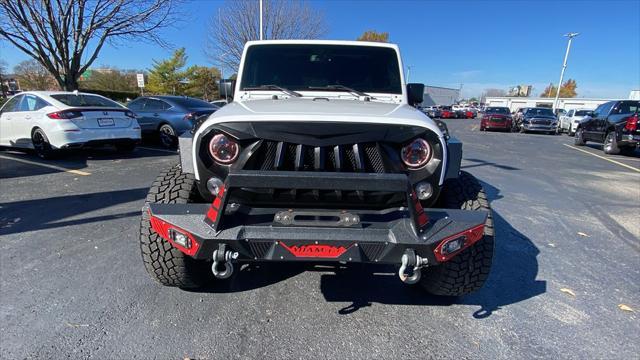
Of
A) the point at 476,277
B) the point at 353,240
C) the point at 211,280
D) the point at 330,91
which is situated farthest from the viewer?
the point at 330,91

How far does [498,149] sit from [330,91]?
35.7 ft

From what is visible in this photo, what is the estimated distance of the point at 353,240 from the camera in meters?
1.90

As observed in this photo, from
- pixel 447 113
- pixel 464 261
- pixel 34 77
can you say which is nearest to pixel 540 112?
pixel 447 113

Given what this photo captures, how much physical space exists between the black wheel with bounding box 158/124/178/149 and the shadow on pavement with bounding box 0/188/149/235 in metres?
4.24

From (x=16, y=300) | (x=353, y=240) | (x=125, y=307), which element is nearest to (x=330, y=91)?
(x=353, y=240)

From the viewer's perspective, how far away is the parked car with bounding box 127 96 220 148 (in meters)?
9.05

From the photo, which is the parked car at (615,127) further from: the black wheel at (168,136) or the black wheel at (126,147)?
the black wheel at (126,147)

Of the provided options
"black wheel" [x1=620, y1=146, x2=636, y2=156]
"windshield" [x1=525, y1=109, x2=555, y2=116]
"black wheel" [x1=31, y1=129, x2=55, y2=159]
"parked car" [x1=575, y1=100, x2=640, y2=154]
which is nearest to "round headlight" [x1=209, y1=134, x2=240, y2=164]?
"black wheel" [x1=31, y1=129, x2=55, y2=159]

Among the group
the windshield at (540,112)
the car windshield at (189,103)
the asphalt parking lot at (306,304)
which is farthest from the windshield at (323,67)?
the windshield at (540,112)

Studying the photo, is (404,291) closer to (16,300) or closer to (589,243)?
(589,243)

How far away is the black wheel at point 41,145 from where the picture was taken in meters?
7.33

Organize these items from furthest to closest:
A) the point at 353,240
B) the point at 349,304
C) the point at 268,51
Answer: the point at 268,51 < the point at 349,304 < the point at 353,240

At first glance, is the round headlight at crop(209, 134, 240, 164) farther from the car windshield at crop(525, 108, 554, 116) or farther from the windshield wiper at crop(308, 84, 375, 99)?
the car windshield at crop(525, 108, 554, 116)

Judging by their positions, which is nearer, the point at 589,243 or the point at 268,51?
the point at 268,51
